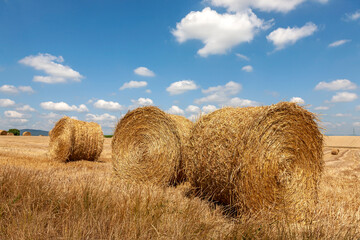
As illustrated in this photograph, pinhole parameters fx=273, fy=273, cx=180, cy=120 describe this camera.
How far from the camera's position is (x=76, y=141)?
1255 centimetres

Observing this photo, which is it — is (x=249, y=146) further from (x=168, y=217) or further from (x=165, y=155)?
(x=165, y=155)

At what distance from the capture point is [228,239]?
3270 mm

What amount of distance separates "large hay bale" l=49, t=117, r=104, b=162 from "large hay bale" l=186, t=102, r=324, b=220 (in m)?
7.99

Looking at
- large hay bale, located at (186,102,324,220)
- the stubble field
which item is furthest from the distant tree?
large hay bale, located at (186,102,324,220)

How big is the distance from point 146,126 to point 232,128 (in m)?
3.65

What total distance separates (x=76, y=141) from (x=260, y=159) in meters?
9.76

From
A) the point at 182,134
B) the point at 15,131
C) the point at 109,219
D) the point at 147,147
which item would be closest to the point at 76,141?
the point at 147,147

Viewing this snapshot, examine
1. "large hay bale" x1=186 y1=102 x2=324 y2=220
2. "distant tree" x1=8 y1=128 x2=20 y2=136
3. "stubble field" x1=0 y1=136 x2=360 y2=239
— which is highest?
"distant tree" x1=8 y1=128 x2=20 y2=136

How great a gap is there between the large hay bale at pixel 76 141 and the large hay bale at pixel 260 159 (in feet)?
26.2

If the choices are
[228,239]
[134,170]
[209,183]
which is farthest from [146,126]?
[228,239]

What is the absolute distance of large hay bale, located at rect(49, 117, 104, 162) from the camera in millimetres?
12500

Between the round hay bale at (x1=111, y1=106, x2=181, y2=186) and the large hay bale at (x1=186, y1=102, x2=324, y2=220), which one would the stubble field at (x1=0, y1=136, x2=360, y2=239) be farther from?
the round hay bale at (x1=111, y1=106, x2=181, y2=186)

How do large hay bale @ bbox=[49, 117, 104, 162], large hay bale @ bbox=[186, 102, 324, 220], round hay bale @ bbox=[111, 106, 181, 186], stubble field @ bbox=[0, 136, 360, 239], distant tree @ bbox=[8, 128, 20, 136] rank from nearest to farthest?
stubble field @ bbox=[0, 136, 360, 239]
large hay bale @ bbox=[186, 102, 324, 220]
round hay bale @ bbox=[111, 106, 181, 186]
large hay bale @ bbox=[49, 117, 104, 162]
distant tree @ bbox=[8, 128, 20, 136]

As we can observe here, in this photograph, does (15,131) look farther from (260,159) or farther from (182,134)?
(260,159)
